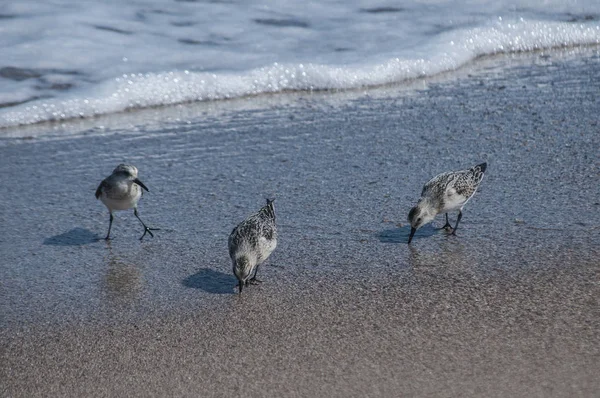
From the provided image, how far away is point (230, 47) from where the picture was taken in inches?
442

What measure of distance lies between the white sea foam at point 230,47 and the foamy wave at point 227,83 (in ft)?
0.05

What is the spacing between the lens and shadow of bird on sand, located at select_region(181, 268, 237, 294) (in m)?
5.74

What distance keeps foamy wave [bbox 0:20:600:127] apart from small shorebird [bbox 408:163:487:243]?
11.7 ft

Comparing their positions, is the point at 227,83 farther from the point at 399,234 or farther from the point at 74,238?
the point at 399,234

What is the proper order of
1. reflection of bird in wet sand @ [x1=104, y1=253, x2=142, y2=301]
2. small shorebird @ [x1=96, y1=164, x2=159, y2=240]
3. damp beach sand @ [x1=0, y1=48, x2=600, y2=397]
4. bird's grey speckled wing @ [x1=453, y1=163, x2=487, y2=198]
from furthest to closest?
small shorebird @ [x1=96, y1=164, x2=159, y2=240] < bird's grey speckled wing @ [x1=453, y1=163, x2=487, y2=198] < reflection of bird in wet sand @ [x1=104, y1=253, x2=142, y2=301] < damp beach sand @ [x1=0, y1=48, x2=600, y2=397]

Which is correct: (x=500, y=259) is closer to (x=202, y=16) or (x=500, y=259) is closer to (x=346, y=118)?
(x=346, y=118)

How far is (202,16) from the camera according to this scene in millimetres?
12266

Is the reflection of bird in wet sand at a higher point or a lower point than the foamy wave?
lower

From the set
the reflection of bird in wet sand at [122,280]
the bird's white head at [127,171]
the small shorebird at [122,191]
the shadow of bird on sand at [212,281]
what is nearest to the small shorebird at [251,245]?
the shadow of bird on sand at [212,281]

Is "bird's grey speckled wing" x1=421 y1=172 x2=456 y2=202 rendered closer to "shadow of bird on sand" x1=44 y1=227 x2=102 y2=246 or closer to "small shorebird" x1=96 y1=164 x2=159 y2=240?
"small shorebird" x1=96 y1=164 x2=159 y2=240

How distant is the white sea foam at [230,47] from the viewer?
32.3 feet

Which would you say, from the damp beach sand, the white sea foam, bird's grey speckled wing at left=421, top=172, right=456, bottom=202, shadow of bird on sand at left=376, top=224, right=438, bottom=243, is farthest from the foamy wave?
shadow of bird on sand at left=376, top=224, right=438, bottom=243

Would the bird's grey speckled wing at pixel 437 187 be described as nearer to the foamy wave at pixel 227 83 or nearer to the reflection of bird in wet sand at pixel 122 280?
the reflection of bird in wet sand at pixel 122 280

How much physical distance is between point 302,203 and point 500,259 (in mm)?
1721
